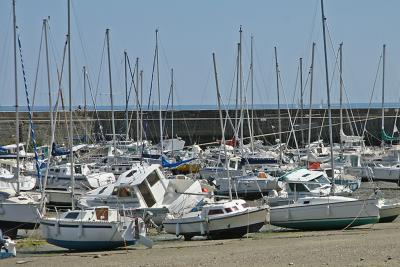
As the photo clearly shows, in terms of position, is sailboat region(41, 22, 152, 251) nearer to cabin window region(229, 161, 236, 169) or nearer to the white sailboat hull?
the white sailboat hull

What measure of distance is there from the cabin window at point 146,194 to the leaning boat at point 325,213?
4.40 metres

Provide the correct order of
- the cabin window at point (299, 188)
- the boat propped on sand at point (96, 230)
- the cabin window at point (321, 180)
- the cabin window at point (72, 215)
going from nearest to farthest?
the boat propped on sand at point (96, 230) → the cabin window at point (72, 215) → the cabin window at point (299, 188) → the cabin window at point (321, 180)

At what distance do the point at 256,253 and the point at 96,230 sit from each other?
5.26 m

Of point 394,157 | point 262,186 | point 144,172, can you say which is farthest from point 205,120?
point 144,172

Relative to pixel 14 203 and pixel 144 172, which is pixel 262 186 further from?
pixel 14 203

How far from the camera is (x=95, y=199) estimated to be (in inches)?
1220

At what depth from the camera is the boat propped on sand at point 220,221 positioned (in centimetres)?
2828

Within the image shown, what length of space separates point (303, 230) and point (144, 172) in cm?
616

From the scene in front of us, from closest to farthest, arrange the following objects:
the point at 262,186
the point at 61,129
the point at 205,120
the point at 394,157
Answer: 1. the point at 262,186
2. the point at 394,157
3. the point at 61,129
4. the point at 205,120

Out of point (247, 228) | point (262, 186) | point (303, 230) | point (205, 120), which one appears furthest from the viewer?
point (205, 120)

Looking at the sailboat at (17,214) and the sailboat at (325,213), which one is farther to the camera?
the sailboat at (17,214)

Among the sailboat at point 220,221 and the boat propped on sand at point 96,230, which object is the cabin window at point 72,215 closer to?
the boat propped on sand at point 96,230

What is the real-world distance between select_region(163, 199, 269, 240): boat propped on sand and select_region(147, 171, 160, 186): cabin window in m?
2.98

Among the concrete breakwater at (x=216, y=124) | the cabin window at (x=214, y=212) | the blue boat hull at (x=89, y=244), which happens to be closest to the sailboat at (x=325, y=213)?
the cabin window at (x=214, y=212)
